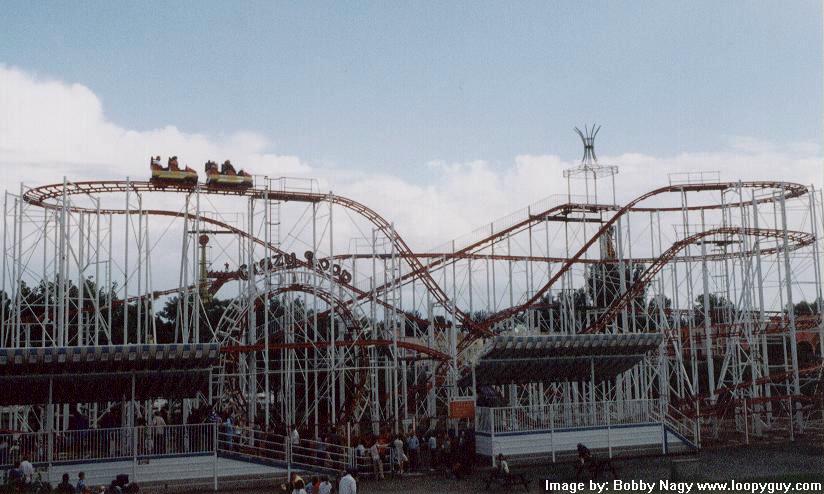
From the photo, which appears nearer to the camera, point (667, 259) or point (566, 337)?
point (566, 337)

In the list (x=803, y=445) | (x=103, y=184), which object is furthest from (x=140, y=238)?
(x=803, y=445)

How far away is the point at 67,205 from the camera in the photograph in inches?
1046

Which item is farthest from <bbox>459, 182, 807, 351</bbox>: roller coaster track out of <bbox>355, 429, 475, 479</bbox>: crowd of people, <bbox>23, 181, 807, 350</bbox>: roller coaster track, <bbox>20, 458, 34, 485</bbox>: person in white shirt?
<bbox>20, 458, 34, 485</bbox>: person in white shirt

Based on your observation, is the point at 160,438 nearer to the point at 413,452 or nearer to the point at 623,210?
the point at 413,452

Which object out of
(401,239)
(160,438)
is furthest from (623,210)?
(160,438)

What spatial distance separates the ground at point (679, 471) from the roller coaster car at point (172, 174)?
494 inches

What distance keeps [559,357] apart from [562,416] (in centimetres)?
173

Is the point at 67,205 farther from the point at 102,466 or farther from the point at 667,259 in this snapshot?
the point at 667,259

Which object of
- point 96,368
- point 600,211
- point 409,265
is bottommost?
point 96,368

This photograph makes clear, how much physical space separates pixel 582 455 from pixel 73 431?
11.5m

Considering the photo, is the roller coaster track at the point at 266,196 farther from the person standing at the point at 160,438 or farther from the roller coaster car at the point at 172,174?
the person standing at the point at 160,438

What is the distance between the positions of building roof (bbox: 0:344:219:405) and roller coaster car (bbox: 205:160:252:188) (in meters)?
9.60

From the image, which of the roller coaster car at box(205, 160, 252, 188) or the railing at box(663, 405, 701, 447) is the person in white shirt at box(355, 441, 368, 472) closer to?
the railing at box(663, 405, 701, 447)

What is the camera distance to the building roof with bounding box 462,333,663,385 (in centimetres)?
2225
